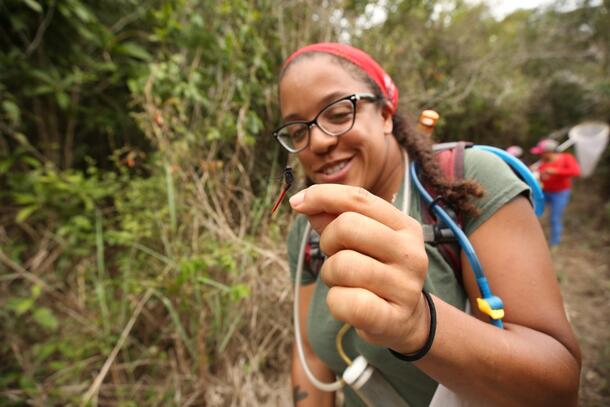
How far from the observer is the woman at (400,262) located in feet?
1.64

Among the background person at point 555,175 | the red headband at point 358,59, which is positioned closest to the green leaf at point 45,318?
the red headband at point 358,59

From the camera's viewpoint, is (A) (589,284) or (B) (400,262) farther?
(A) (589,284)

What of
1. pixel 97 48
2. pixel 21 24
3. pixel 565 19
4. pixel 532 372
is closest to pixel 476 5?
pixel 565 19

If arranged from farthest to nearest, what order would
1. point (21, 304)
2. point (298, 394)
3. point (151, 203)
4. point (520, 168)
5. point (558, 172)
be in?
point (558, 172) < point (151, 203) < point (21, 304) < point (298, 394) < point (520, 168)

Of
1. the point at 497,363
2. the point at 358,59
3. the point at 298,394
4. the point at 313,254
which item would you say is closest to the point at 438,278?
the point at 497,363

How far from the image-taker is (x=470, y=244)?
2.59 feet

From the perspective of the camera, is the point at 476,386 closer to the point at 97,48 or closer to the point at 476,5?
the point at 97,48

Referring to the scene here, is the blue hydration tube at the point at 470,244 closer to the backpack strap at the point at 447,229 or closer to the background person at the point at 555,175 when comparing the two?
the backpack strap at the point at 447,229

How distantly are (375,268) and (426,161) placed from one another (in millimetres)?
566

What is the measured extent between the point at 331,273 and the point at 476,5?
7102mm

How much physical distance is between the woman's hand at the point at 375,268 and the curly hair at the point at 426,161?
35cm

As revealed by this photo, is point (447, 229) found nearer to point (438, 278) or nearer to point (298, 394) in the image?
point (438, 278)

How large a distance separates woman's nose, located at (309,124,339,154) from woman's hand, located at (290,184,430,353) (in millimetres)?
443

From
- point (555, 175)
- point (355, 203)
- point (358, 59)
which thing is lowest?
point (555, 175)
